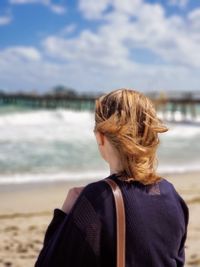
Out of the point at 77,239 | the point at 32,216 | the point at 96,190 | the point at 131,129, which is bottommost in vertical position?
the point at 32,216

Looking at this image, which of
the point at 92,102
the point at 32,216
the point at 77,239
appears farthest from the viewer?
the point at 92,102

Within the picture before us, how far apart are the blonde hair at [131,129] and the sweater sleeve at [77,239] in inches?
6.6

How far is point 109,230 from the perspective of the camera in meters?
1.40

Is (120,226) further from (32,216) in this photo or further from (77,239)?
(32,216)

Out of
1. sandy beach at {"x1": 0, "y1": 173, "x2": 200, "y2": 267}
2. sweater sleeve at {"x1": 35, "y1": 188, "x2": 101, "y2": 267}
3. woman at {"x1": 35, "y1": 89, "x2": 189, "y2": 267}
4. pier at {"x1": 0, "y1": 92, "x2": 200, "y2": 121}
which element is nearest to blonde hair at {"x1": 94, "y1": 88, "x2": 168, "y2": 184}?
woman at {"x1": 35, "y1": 89, "x2": 189, "y2": 267}

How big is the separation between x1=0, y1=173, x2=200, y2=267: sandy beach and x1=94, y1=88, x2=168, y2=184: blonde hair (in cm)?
284

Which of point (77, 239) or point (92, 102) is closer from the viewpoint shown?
point (77, 239)

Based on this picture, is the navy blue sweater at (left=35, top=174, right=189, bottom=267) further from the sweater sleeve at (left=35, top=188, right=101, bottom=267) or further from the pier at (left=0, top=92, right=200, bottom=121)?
the pier at (left=0, top=92, right=200, bottom=121)

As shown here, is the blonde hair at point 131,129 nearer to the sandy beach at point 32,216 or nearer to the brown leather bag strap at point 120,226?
the brown leather bag strap at point 120,226

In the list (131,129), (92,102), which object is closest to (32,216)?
(131,129)

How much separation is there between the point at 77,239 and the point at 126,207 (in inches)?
6.6

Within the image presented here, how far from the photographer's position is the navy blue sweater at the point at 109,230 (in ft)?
4.58

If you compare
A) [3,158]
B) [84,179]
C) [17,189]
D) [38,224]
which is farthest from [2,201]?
[3,158]

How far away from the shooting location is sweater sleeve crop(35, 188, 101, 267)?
1.39 m
